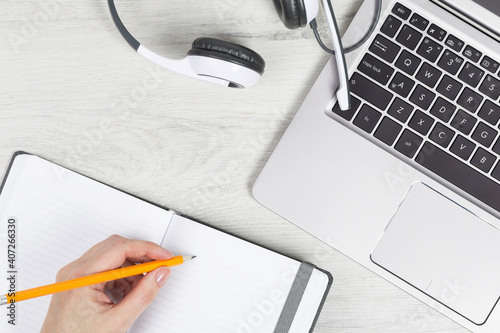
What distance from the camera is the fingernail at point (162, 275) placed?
0.53 meters

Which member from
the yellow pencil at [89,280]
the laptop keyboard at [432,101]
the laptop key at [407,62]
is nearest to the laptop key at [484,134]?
the laptop keyboard at [432,101]

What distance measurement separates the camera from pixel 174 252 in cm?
58

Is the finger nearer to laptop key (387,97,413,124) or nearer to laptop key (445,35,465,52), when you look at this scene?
laptop key (387,97,413,124)

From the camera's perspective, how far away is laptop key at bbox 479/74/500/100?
0.54 meters

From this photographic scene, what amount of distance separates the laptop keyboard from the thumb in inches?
11.6

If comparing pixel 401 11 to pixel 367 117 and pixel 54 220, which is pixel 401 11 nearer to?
pixel 367 117

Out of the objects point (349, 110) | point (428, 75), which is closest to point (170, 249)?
point (349, 110)

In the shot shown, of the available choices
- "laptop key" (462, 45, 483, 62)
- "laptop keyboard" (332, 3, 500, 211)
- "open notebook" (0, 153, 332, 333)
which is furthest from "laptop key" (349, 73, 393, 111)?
"open notebook" (0, 153, 332, 333)

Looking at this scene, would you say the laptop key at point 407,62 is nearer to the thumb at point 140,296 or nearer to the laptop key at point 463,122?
the laptop key at point 463,122

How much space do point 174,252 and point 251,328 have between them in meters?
0.14

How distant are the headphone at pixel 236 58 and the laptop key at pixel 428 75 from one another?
9cm

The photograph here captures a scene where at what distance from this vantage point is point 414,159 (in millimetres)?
544

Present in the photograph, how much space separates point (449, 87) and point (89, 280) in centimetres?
48

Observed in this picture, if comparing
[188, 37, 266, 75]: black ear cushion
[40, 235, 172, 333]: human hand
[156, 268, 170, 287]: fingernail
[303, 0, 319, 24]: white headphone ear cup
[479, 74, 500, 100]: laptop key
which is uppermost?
[479, 74, 500, 100]: laptop key
